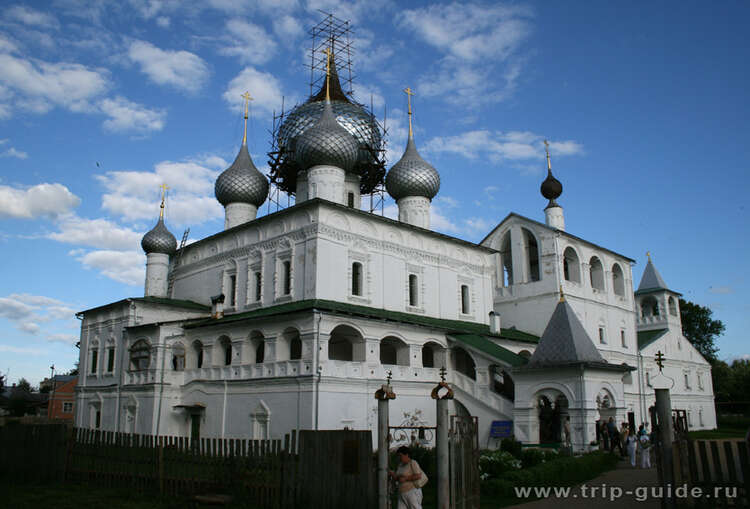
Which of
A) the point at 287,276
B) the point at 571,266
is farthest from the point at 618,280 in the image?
the point at 287,276

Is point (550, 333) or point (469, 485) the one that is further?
point (550, 333)

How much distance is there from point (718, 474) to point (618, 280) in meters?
29.1

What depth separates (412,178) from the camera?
29.3 meters

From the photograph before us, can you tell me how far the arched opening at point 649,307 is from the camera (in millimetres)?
38531

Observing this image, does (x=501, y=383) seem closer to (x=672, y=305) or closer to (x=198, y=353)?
(x=198, y=353)

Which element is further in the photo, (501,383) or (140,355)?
(501,383)

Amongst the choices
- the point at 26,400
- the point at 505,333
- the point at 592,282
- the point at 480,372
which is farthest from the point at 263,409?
the point at 26,400

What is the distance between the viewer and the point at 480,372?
22.9 m

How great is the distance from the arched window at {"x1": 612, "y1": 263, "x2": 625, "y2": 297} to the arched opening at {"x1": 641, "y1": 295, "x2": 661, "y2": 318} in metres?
4.46

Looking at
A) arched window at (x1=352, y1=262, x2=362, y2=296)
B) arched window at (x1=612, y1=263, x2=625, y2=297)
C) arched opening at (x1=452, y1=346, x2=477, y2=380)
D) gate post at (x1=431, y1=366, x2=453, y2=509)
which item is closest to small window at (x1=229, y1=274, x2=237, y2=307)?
arched window at (x1=352, y1=262, x2=362, y2=296)

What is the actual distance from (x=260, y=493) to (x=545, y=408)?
1424cm

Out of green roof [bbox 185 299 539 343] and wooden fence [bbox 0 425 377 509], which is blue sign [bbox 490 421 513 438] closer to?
green roof [bbox 185 299 539 343]

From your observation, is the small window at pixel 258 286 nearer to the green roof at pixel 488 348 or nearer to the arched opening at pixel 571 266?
the green roof at pixel 488 348

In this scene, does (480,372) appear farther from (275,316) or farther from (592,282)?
(592,282)
